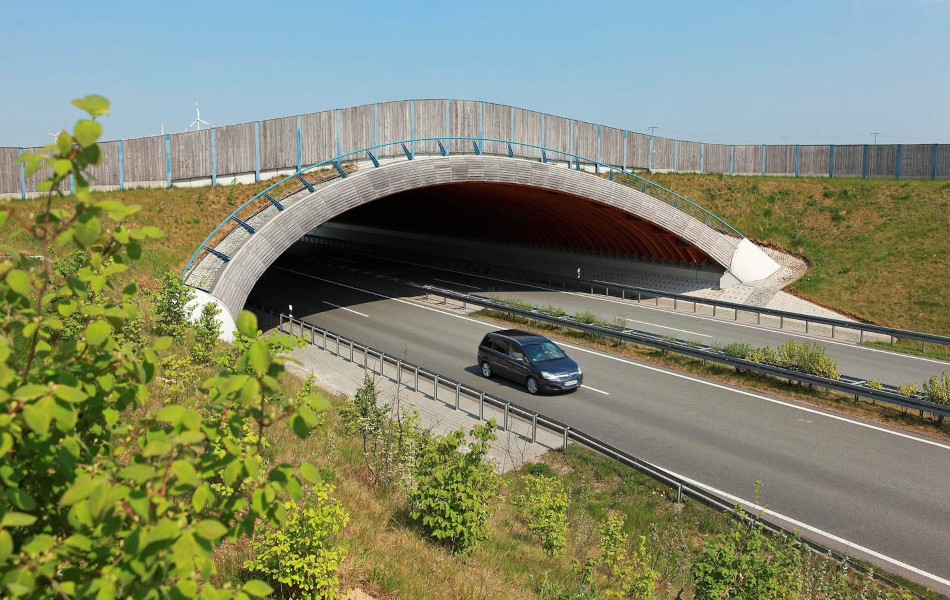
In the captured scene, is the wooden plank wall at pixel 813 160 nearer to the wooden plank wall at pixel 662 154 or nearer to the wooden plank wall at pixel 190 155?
the wooden plank wall at pixel 662 154

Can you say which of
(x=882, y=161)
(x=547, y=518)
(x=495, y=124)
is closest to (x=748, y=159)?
(x=882, y=161)

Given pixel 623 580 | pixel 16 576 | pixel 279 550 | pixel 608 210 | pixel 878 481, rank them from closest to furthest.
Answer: pixel 16 576 < pixel 279 550 < pixel 623 580 < pixel 878 481 < pixel 608 210

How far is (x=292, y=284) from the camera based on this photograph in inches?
1572

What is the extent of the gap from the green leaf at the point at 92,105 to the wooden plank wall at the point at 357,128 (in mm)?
26550

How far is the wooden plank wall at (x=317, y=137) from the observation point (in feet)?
93.0

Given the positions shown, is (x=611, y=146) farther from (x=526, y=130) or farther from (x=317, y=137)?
(x=317, y=137)

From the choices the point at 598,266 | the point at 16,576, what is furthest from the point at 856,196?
the point at 16,576

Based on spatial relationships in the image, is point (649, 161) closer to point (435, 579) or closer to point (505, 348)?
point (505, 348)

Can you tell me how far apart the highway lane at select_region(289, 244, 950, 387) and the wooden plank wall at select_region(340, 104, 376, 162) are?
10122 millimetres

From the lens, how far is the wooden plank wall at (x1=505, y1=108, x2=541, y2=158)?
3319cm

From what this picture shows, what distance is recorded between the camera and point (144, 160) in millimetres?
27812

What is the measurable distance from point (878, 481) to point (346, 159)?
71.4ft

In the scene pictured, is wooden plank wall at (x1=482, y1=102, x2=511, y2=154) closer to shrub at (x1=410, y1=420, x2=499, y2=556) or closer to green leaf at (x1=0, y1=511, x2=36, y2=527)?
shrub at (x1=410, y1=420, x2=499, y2=556)

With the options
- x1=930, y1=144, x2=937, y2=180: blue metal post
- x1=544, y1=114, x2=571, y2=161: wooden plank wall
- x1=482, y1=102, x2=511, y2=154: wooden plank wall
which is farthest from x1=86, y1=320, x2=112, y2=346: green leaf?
x1=930, y1=144, x2=937, y2=180: blue metal post
